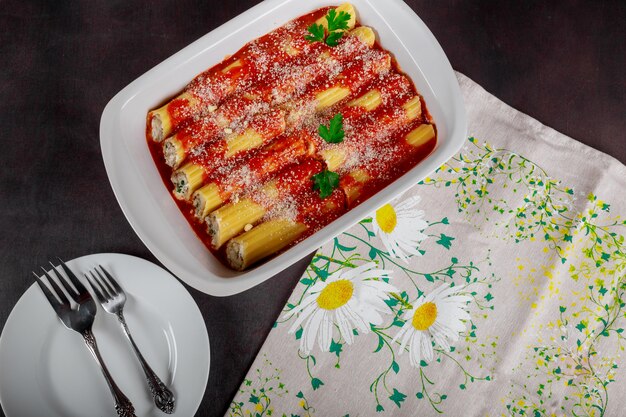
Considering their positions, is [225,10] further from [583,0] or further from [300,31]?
[583,0]

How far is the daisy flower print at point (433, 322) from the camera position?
1.89m

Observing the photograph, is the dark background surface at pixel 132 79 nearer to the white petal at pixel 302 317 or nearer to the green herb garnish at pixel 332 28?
the white petal at pixel 302 317

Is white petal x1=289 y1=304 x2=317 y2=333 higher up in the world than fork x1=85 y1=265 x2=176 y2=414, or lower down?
lower down

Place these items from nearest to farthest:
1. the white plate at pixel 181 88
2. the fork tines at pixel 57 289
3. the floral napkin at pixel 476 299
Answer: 1. the white plate at pixel 181 88
2. the fork tines at pixel 57 289
3. the floral napkin at pixel 476 299

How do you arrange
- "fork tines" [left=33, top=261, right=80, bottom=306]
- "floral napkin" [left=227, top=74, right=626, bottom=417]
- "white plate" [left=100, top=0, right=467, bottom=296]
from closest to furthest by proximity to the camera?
"white plate" [left=100, top=0, right=467, bottom=296]
"fork tines" [left=33, top=261, right=80, bottom=306]
"floral napkin" [left=227, top=74, right=626, bottom=417]

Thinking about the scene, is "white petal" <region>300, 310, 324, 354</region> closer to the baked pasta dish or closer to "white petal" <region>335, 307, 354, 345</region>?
"white petal" <region>335, 307, 354, 345</region>

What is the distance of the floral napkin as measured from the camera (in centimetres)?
187

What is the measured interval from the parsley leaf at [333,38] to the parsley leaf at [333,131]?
0.82 feet

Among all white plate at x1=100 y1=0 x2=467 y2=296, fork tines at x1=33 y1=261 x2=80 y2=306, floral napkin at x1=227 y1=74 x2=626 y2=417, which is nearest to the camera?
white plate at x1=100 y1=0 x2=467 y2=296

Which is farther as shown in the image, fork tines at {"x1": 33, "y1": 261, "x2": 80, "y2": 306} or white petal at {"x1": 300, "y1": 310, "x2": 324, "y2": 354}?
white petal at {"x1": 300, "y1": 310, "x2": 324, "y2": 354}

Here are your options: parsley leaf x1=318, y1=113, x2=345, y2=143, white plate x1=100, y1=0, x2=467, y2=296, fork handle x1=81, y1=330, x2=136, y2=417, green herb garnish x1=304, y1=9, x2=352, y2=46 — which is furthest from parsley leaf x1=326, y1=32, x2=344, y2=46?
fork handle x1=81, y1=330, x2=136, y2=417

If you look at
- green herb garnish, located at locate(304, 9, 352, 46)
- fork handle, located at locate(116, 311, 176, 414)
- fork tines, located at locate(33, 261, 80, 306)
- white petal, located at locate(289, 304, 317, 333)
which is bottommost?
white petal, located at locate(289, 304, 317, 333)

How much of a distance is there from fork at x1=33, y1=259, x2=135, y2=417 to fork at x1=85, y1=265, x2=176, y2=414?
0.12 ft

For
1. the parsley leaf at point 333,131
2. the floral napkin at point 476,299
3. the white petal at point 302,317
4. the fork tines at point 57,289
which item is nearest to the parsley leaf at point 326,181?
the parsley leaf at point 333,131
